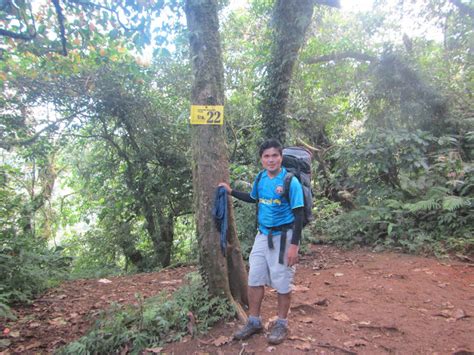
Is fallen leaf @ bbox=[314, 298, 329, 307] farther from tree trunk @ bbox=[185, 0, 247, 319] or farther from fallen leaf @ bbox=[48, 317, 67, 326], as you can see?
fallen leaf @ bbox=[48, 317, 67, 326]

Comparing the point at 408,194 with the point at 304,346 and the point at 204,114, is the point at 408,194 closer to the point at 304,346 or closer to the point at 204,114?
the point at 304,346

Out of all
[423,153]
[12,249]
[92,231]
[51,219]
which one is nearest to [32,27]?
[12,249]

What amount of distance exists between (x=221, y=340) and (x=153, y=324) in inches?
30.6

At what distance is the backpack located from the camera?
3.21 m

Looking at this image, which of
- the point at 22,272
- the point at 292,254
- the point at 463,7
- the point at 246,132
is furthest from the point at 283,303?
the point at 463,7

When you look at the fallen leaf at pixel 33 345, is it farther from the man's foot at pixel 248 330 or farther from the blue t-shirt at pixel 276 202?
the blue t-shirt at pixel 276 202

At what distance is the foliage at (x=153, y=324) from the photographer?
11.0 ft

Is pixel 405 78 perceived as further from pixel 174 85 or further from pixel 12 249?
pixel 12 249

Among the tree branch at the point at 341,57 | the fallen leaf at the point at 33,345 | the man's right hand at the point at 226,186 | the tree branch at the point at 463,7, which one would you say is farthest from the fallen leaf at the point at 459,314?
the tree branch at the point at 463,7

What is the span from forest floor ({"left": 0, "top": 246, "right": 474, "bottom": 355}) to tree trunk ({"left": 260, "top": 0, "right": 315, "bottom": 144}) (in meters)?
2.86

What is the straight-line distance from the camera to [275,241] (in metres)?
3.30

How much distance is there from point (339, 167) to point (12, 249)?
766 cm

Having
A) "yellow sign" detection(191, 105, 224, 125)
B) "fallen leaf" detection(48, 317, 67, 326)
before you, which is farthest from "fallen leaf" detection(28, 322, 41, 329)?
"yellow sign" detection(191, 105, 224, 125)

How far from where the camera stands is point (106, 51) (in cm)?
737
